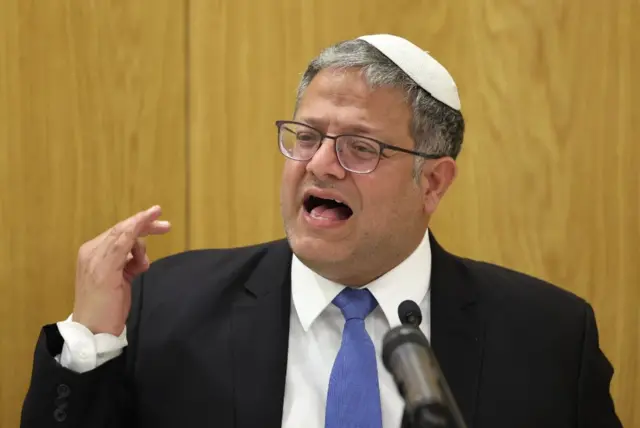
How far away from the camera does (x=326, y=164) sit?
1.37m

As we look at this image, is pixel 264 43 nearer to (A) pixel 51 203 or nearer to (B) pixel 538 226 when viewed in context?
(A) pixel 51 203

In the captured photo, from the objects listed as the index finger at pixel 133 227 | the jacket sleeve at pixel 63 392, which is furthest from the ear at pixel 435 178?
the jacket sleeve at pixel 63 392

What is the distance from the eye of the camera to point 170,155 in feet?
6.40

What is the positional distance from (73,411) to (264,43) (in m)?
1.04

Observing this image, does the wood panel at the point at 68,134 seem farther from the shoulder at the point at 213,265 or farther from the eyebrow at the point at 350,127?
the eyebrow at the point at 350,127

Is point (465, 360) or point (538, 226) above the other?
point (538, 226)

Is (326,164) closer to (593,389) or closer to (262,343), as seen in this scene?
(262,343)

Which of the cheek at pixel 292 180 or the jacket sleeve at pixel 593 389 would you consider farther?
the jacket sleeve at pixel 593 389

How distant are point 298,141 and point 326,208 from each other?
0.45 feet

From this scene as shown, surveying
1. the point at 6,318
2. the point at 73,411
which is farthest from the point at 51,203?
the point at 73,411

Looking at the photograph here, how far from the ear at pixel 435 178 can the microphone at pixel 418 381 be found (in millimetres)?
737

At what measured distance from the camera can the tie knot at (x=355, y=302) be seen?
145cm

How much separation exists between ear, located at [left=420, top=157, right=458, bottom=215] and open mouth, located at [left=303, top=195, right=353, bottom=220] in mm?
172

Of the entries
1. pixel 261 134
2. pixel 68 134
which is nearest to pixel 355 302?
pixel 261 134
